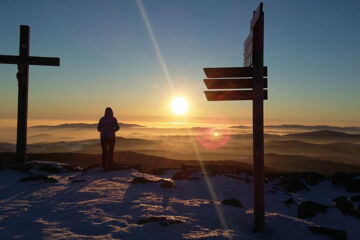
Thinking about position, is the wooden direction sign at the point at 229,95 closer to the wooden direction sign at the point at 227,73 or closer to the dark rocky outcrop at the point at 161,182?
the wooden direction sign at the point at 227,73

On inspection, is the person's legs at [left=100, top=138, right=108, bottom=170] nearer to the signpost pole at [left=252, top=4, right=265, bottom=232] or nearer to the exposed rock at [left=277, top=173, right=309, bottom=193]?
the signpost pole at [left=252, top=4, right=265, bottom=232]

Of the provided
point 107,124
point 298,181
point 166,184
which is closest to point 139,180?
point 166,184

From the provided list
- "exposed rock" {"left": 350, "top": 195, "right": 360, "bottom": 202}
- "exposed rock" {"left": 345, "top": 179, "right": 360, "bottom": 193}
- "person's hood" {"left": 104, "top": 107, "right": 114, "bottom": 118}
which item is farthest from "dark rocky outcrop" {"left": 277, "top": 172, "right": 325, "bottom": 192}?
"person's hood" {"left": 104, "top": 107, "right": 114, "bottom": 118}

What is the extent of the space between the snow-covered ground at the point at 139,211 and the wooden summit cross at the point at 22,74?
1651 millimetres

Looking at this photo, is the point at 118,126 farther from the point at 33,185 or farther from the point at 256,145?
the point at 256,145

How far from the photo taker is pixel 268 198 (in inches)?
336

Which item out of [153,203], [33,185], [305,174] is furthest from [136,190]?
[305,174]

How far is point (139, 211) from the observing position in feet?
18.7

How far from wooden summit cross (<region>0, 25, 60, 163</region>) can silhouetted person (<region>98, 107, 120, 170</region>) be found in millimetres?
3340

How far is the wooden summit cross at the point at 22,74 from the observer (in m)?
10.6

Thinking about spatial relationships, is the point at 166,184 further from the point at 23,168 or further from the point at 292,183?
the point at 23,168

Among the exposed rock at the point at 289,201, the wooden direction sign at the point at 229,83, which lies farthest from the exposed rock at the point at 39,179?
the exposed rock at the point at 289,201

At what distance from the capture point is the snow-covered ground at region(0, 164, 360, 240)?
4691mm

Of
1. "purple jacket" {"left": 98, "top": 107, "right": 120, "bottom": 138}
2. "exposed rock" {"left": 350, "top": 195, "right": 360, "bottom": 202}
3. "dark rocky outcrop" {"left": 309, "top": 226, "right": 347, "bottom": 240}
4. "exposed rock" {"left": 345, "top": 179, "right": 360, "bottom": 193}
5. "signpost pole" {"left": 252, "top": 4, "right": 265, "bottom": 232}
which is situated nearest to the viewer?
"signpost pole" {"left": 252, "top": 4, "right": 265, "bottom": 232}
